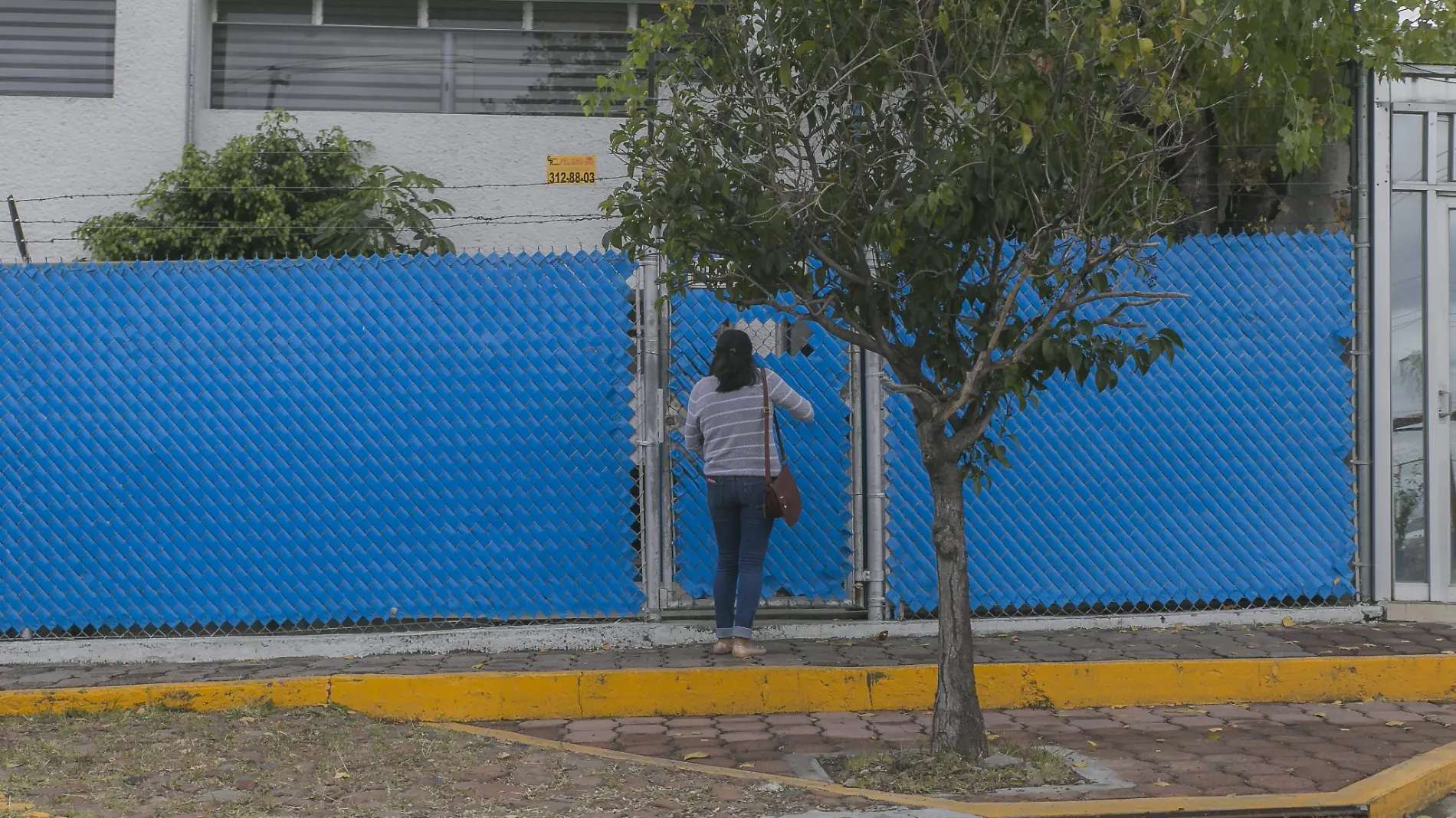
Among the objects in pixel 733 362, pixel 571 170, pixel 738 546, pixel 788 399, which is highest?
pixel 571 170

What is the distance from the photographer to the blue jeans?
6539 millimetres

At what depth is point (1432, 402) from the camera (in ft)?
24.5

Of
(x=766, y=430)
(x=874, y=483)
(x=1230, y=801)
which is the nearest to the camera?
(x=1230, y=801)

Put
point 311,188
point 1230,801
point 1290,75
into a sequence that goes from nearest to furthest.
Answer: point 1230,801, point 1290,75, point 311,188

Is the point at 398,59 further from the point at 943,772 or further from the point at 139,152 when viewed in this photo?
the point at 943,772

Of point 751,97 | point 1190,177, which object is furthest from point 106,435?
point 1190,177

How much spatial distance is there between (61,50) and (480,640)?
620 cm

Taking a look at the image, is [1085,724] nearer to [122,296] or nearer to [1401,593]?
[1401,593]

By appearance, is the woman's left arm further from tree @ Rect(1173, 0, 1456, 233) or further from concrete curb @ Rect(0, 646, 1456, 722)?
tree @ Rect(1173, 0, 1456, 233)

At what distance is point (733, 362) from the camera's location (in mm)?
6426

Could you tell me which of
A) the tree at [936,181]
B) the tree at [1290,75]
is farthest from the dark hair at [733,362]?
the tree at [1290,75]

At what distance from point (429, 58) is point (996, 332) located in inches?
274

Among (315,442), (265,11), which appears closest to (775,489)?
(315,442)

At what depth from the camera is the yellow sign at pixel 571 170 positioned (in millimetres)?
9750
